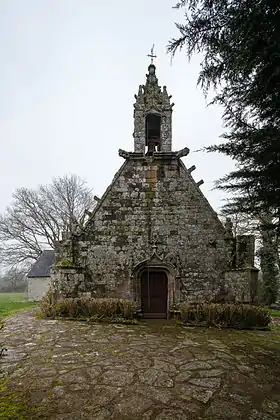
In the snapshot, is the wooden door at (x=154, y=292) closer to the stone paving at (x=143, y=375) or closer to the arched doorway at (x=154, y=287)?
the arched doorway at (x=154, y=287)

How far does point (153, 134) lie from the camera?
1233 cm

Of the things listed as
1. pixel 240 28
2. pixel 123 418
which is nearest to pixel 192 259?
pixel 123 418

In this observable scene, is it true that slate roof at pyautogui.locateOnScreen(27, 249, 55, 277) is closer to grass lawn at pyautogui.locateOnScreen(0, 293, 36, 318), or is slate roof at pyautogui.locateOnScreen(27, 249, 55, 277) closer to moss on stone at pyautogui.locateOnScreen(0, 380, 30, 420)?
grass lawn at pyautogui.locateOnScreen(0, 293, 36, 318)

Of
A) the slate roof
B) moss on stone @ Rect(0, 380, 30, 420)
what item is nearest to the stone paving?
moss on stone @ Rect(0, 380, 30, 420)

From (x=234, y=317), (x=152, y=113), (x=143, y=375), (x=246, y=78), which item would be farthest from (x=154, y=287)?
(x=246, y=78)

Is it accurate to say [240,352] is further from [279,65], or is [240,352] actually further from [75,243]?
[75,243]

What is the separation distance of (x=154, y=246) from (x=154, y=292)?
1.74 metres

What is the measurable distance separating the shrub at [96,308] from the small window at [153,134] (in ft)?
20.9

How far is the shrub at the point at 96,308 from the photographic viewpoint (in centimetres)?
881

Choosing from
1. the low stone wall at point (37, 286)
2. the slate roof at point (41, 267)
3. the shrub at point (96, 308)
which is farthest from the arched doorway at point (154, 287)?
the low stone wall at point (37, 286)

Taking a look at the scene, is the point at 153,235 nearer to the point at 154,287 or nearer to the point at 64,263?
the point at 154,287

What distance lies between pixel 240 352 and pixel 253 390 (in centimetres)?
196

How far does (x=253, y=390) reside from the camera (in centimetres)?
368

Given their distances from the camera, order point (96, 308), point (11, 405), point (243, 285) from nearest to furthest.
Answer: point (11, 405)
point (96, 308)
point (243, 285)
